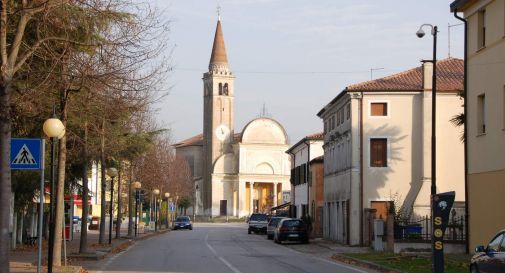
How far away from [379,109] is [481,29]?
15.7 m

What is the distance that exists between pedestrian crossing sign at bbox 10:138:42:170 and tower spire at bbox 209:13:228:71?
130414mm

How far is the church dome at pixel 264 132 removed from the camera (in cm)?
13600

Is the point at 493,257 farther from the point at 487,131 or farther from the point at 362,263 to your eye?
the point at 487,131

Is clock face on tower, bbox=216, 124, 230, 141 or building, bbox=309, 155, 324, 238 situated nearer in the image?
building, bbox=309, 155, 324, 238

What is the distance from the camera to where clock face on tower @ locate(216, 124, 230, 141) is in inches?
5605

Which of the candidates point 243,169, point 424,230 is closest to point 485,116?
point 424,230

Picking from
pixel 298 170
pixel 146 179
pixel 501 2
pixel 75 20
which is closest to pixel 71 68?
pixel 75 20

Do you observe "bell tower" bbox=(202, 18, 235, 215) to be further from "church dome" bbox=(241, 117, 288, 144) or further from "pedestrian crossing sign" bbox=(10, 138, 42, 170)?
"pedestrian crossing sign" bbox=(10, 138, 42, 170)

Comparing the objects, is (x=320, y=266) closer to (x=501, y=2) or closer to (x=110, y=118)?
(x=110, y=118)

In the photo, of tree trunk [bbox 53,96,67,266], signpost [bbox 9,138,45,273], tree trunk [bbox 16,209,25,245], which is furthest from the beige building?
tree trunk [bbox 16,209,25,245]

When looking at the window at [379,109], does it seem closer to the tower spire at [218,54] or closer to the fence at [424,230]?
the fence at [424,230]

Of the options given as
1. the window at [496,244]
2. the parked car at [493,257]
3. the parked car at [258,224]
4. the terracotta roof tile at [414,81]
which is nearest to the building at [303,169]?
the parked car at [258,224]

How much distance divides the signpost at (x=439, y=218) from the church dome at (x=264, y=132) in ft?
376

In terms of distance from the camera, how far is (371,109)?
45.9 meters
